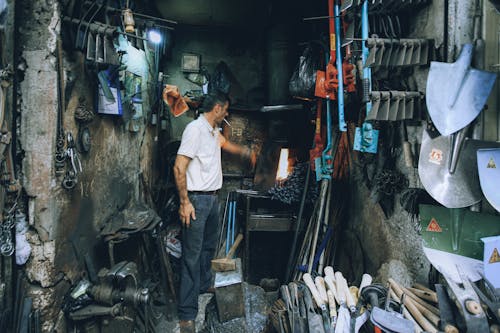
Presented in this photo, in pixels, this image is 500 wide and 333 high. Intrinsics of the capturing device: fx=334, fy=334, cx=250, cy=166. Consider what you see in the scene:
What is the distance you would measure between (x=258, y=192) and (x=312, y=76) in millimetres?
1935

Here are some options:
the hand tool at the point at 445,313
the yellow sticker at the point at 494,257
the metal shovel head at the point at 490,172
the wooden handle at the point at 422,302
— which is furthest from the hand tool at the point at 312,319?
the metal shovel head at the point at 490,172

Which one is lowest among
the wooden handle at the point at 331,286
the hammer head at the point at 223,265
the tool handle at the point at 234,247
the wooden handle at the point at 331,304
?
the hammer head at the point at 223,265

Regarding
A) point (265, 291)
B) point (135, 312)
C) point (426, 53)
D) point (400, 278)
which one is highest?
point (426, 53)

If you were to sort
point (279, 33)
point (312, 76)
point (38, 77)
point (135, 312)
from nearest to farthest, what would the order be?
point (38, 77), point (135, 312), point (312, 76), point (279, 33)

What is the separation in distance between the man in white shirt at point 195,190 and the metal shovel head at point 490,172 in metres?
2.54

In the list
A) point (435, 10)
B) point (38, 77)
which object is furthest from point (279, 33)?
point (38, 77)

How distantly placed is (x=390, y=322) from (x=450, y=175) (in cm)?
117

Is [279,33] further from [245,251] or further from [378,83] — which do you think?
[245,251]

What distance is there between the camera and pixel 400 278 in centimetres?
313

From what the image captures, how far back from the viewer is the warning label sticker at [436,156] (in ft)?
8.41

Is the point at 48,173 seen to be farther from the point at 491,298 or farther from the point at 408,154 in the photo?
the point at 491,298

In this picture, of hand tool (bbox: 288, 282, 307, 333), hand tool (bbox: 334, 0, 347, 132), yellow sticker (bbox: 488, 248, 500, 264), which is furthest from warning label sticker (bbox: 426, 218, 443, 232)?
hand tool (bbox: 334, 0, 347, 132)

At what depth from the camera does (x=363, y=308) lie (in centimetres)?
254

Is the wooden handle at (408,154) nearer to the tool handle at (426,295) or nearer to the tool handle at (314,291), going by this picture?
the tool handle at (426,295)
